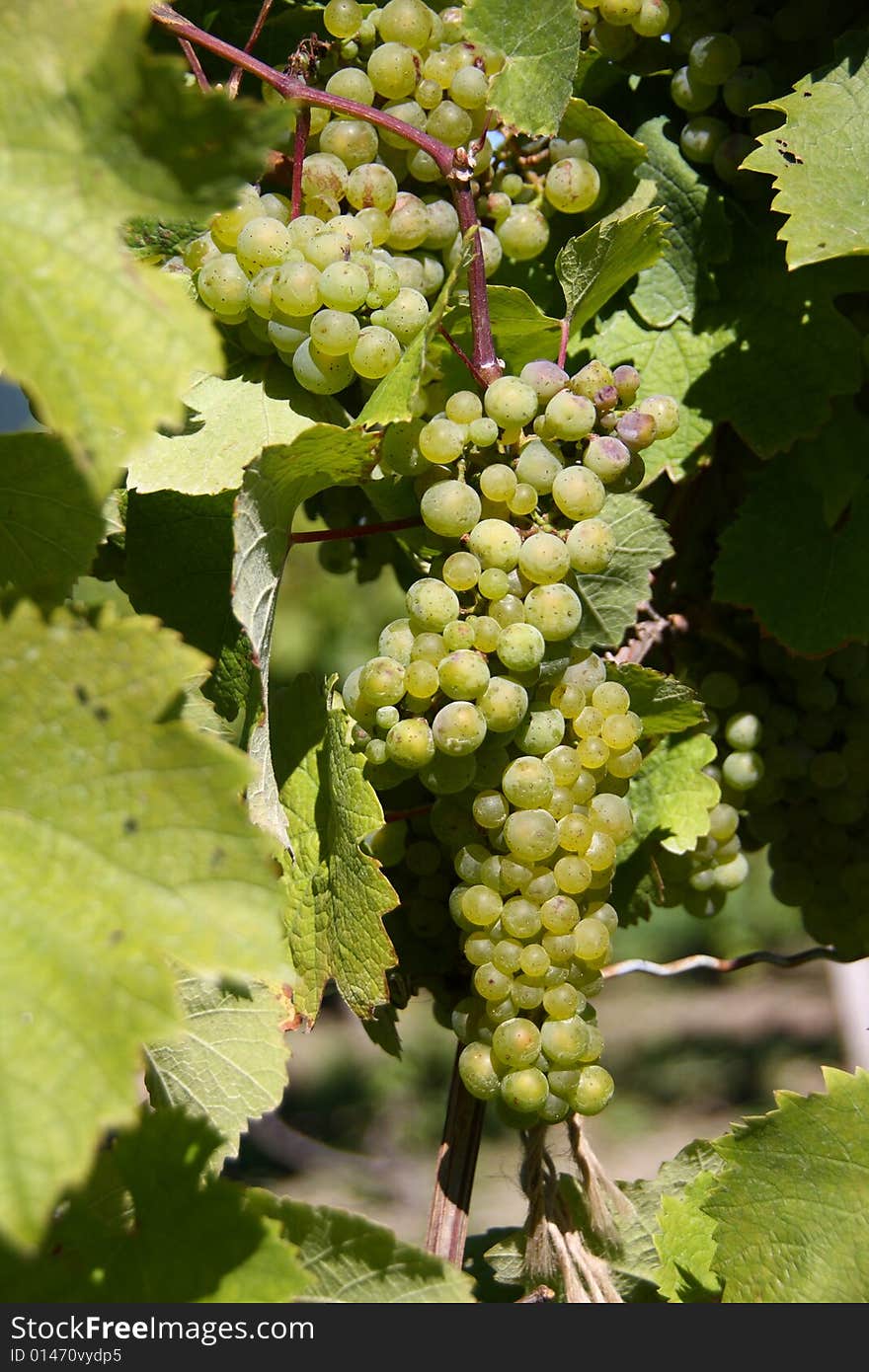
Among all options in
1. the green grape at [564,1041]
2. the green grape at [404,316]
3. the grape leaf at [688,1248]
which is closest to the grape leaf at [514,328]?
the green grape at [404,316]

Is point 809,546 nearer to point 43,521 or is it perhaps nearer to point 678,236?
point 678,236

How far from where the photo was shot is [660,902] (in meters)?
1.09

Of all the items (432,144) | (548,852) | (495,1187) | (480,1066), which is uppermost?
(432,144)

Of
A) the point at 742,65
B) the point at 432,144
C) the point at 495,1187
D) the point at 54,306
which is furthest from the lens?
Result: the point at 495,1187

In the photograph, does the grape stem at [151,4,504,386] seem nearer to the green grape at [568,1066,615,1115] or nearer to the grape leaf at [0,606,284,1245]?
the grape leaf at [0,606,284,1245]

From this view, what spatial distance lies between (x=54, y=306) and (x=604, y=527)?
399 millimetres

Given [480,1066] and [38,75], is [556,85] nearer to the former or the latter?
[38,75]

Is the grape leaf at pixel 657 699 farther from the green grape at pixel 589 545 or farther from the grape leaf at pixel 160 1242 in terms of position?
the grape leaf at pixel 160 1242

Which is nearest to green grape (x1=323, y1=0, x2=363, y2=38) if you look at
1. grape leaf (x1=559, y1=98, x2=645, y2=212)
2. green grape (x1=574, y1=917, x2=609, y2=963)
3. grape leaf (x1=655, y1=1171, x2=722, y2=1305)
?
grape leaf (x1=559, y1=98, x2=645, y2=212)

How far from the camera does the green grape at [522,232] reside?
2.91 feet

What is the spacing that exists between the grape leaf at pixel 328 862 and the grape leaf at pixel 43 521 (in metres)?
0.20

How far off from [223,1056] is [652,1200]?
0.47m

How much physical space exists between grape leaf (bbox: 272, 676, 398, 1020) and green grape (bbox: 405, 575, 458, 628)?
0.31 feet

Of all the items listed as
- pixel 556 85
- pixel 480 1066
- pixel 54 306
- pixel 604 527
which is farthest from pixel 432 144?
pixel 480 1066
